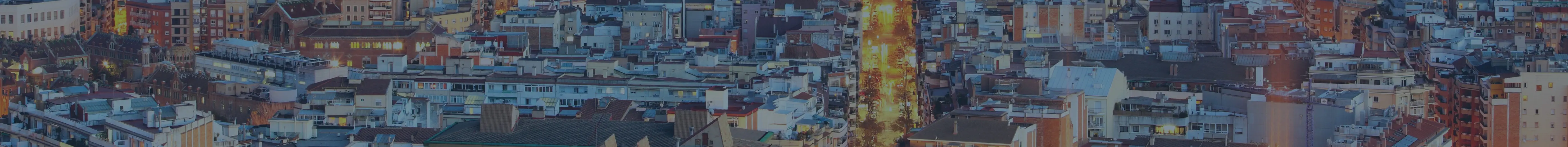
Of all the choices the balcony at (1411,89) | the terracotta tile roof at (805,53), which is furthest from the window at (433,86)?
the balcony at (1411,89)

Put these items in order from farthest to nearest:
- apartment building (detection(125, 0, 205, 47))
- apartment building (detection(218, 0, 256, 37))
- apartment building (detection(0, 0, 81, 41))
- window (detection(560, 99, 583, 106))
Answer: apartment building (detection(218, 0, 256, 37)) < apartment building (detection(125, 0, 205, 47)) < apartment building (detection(0, 0, 81, 41)) < window (detection(560, 99, 583, 106))

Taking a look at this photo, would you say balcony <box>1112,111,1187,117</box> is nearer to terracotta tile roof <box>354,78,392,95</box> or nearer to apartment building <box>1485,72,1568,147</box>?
apartment building <box>1485,72,1568,147</box>

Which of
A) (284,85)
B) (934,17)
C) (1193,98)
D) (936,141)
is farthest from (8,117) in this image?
(934,17)

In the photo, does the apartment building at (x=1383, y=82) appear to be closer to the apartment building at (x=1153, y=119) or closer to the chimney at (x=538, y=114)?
the apartment building at (x=1153, y=119)

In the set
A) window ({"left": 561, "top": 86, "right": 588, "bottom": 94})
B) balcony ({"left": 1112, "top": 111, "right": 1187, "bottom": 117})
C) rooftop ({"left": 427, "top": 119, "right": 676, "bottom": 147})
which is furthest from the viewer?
window ({"left": 561, "top": 86, "right": 588, "bottom": 94})

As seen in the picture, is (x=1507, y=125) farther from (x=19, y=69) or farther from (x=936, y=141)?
(x=19, y=69)

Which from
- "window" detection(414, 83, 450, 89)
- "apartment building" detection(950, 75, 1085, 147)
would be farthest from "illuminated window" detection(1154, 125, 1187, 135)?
"window" detection(414, 83, 450, 89)
